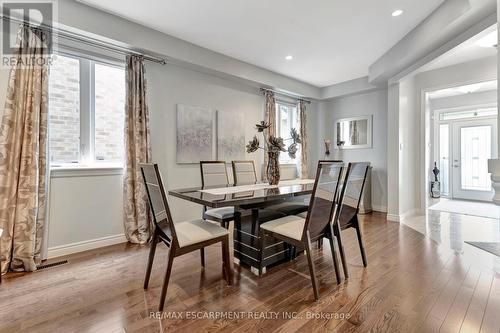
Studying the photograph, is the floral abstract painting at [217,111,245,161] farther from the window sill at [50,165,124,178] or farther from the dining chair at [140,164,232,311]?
the dining chair at [140,164,232,311]

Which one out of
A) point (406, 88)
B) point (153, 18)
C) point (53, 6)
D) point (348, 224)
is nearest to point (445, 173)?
point (406, 88)

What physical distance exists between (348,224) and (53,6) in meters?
3.65

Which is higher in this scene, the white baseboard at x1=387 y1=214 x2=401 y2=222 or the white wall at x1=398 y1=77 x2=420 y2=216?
the white wall at x1=398 y1=77 x2=420 y2=216

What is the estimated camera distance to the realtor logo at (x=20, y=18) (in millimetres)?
2361

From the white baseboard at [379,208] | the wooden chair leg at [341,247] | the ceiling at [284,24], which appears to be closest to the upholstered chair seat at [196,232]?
the wooden chair leg at [341,247]

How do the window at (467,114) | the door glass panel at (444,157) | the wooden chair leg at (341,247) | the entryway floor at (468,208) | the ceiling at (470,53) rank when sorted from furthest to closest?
1. the door glass panel at (444,157)
2. the window at (467,114)
3. the entryway floor at (468,208)
4. the ceiling at (470,53)
5. the wooden chair leg at (341,247)

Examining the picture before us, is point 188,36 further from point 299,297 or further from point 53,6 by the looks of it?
point 299,297

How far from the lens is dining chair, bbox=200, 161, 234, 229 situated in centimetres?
270

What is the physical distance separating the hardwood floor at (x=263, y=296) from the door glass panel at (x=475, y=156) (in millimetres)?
4446

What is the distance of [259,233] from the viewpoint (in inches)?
89.3

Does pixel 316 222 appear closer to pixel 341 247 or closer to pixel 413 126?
pixel 341 247

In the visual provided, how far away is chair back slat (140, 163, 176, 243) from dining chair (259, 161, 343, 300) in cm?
80

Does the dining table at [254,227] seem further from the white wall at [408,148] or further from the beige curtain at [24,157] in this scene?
the white wall at [408,148]

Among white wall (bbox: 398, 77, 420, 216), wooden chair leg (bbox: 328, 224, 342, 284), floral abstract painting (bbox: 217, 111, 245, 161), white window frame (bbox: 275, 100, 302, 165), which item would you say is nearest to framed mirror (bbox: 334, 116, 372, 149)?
white wall (bbox: 398, 77, 420, 216)
